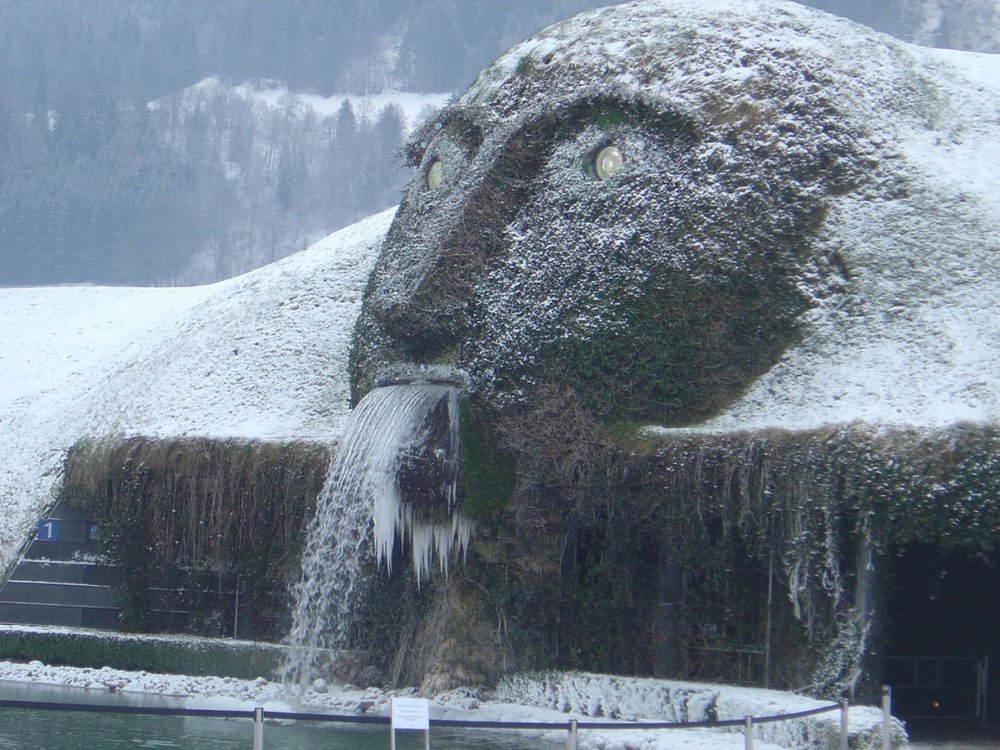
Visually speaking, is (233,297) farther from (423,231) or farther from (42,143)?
(42,143)

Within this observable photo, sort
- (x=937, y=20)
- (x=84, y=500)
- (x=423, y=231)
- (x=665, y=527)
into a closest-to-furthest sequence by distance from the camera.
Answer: (x=665, y=527)
(x=423, y=231)
(x=84, y=500)
(x=937, y=20)

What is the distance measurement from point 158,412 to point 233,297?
195 inches

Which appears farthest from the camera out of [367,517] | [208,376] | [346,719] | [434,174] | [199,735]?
[208,376]

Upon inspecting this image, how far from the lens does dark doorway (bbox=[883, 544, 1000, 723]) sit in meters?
16.8

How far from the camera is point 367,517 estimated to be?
16.6 meters

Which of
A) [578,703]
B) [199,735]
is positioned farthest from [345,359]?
[199,735]

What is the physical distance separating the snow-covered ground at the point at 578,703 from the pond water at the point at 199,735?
1.66 ft

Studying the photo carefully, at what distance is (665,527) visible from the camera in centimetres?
1528

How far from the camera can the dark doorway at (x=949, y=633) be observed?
1678 centimetres

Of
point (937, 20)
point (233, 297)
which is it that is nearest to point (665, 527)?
point (233, 297)

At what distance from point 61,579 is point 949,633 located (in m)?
12.9

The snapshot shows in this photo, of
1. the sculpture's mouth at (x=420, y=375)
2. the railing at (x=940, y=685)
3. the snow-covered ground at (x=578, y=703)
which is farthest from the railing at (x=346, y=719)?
the sculpture's mouth at (x=420, y=375)

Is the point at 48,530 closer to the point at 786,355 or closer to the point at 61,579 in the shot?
the point at 61,579

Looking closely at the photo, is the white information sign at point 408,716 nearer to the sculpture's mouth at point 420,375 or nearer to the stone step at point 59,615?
the sculpture's mouth at point 420,375
